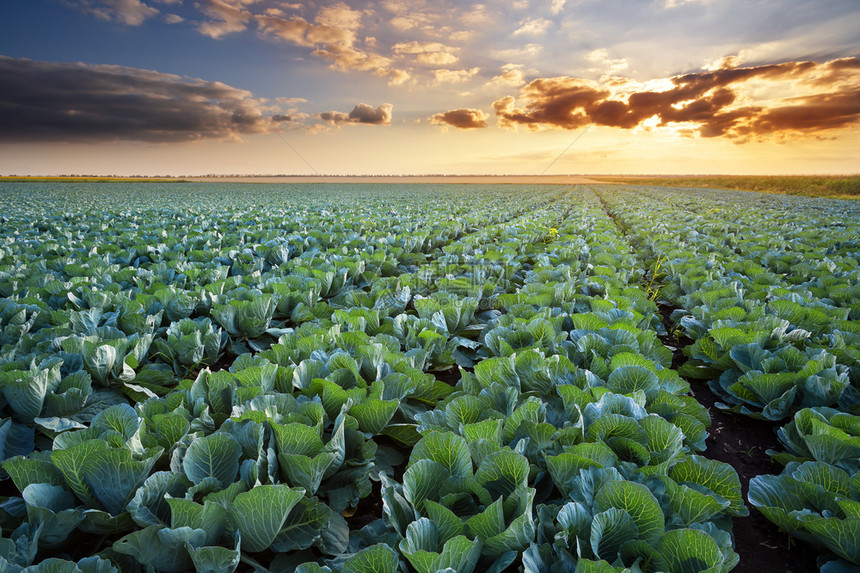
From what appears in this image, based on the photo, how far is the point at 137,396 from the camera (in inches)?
114

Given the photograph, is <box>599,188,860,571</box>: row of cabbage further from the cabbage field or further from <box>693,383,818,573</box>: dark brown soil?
<box>693,383,818,573</box>: dark brown soil

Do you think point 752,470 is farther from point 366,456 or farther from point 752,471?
point 366,456

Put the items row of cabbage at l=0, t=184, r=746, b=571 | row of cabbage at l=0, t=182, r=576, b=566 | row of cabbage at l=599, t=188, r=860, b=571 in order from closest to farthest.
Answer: row of cabbage at l=0, t=184, r=746, b=571 < row of cabbage at l=599, t=188, r=860, b=571 < row of cabbage at l=0, t=182, r=576, b=566

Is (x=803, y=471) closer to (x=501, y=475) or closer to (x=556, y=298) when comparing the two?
(x=501, y=475)

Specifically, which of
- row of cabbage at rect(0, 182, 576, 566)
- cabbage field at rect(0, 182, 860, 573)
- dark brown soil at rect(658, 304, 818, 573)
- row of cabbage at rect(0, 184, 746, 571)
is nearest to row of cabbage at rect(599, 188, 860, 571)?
cabbage field at rect(0, 182, 860, 573)

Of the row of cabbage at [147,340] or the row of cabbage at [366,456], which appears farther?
the row of cabbage at [147,340]

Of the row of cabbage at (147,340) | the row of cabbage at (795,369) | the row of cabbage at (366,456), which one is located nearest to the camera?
the row of cabbage at (366,456)

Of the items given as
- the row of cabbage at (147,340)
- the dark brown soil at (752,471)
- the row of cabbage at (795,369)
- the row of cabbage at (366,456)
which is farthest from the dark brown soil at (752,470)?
the row of cabbage at (147,340)

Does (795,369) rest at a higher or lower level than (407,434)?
higher

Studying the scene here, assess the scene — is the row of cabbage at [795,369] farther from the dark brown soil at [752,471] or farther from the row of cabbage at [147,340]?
the row of cabbage at [147,340]

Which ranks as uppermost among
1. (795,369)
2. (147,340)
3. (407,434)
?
(147,340)

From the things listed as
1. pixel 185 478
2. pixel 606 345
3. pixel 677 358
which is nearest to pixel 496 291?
pixel 677 358

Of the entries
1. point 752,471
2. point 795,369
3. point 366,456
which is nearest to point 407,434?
point 366,456

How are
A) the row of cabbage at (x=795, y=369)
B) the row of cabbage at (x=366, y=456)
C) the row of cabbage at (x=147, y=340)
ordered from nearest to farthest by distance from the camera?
the row of cabbage at (x=366, y=456) < the row of cabbage at (x=795, y=369) < the row of cabbage at (x=147, y=340)
